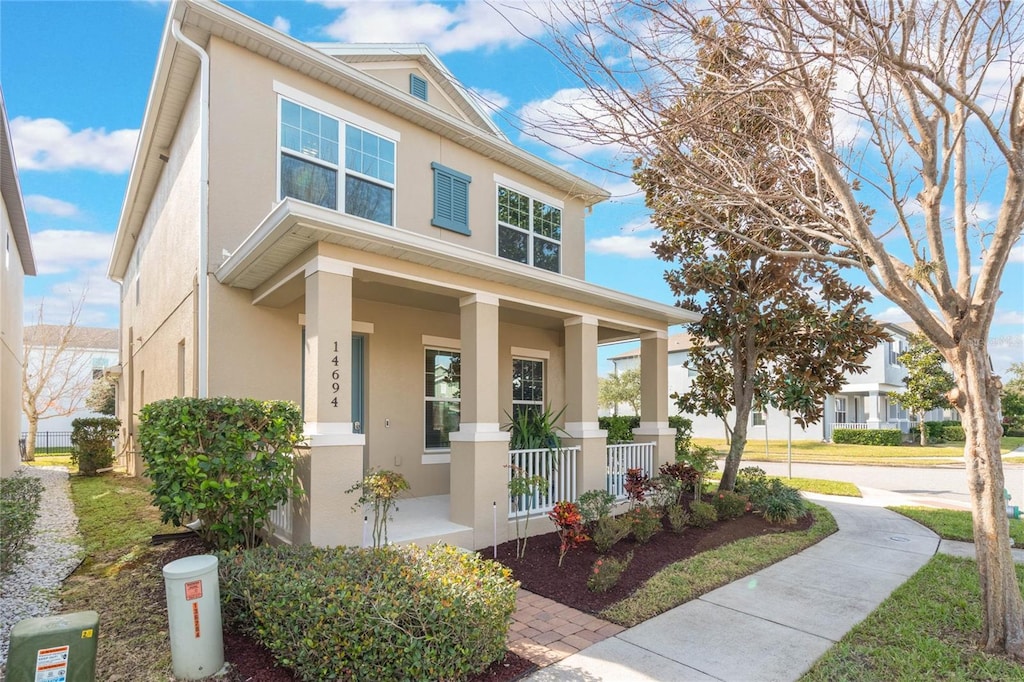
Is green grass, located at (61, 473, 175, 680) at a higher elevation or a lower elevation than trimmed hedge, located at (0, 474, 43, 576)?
lower

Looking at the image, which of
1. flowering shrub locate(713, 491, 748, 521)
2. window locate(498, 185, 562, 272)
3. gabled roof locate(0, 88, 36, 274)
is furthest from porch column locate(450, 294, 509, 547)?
gabled roof locate(0, 88, 36, 274)

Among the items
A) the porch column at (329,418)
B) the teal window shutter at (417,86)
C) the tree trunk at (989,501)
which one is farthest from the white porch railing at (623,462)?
the teal window shutter at (417,86)

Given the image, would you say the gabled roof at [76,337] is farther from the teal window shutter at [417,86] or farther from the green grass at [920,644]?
the green grass at [920,644]

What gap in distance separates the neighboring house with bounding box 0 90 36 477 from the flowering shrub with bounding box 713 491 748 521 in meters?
13.3

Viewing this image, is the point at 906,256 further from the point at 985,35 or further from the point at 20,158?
the point at 20,158

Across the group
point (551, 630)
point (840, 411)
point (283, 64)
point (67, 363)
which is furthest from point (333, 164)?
point (840, 411)

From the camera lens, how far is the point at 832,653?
4.41 metres

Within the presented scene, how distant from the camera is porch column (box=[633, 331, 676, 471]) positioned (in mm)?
10234

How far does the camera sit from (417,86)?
10500mm

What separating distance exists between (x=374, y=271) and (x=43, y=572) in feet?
15.1

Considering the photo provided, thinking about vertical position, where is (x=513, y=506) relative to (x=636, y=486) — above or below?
below

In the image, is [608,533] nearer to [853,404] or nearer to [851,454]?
[851,454]

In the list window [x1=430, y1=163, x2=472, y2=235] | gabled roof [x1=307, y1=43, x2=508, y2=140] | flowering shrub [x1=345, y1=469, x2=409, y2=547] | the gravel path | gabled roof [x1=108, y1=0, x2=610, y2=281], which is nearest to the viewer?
the gravel path

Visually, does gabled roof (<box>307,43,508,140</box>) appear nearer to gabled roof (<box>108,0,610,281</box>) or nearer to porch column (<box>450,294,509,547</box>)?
gabled roof (<box>108,0,610,281</box>)
